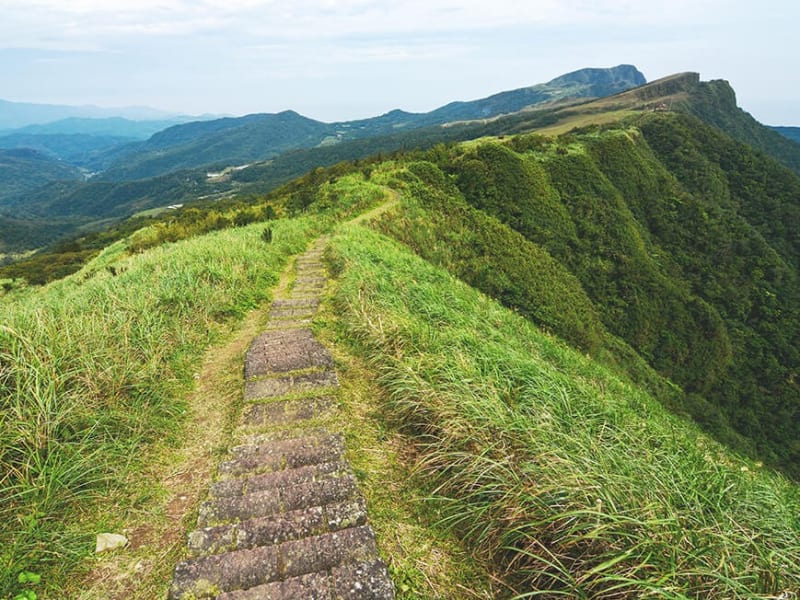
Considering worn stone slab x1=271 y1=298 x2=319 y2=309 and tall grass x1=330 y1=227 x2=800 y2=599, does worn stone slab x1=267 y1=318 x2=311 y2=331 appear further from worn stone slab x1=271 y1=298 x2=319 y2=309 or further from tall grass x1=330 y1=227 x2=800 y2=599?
tall grass x1=330 y1=227 x2=800 y2=599

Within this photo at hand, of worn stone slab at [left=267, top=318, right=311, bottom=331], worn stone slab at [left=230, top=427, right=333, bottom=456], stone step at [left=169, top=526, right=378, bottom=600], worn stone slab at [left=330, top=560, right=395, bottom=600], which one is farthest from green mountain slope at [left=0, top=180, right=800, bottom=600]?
worn stone slab at [left=267, top=318, right=311, bottom=331]

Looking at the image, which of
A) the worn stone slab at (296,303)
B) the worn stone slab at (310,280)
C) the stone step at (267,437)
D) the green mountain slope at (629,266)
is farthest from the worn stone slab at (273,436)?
the green mountain slope at (629,266)

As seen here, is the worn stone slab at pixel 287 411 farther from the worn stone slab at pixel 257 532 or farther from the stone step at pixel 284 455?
the worn stone slab at pixel 257 532

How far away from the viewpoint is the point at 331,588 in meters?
2.54

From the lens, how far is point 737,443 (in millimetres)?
25219

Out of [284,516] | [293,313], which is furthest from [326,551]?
[293,313]

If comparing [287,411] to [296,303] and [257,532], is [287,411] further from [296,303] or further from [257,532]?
[296,303]

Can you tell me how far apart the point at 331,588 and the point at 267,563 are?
1.66ft

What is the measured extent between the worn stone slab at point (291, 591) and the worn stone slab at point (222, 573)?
0.28 feet

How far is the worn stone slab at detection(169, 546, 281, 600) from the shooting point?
8.35 feet

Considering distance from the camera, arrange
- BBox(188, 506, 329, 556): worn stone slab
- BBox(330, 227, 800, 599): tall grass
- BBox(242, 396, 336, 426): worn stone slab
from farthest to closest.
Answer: BBox(242, 396, 336, 426): worn stone slab, BBox(188, 506, 329, 556): worn stone slab, BBox(330, 227, 800, 599): tall grass

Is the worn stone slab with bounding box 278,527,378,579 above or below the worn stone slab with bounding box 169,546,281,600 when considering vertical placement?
below

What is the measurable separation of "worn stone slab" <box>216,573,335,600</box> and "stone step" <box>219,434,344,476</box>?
3.96ft

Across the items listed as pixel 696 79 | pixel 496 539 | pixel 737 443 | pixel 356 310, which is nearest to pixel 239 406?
pixel 356 310
